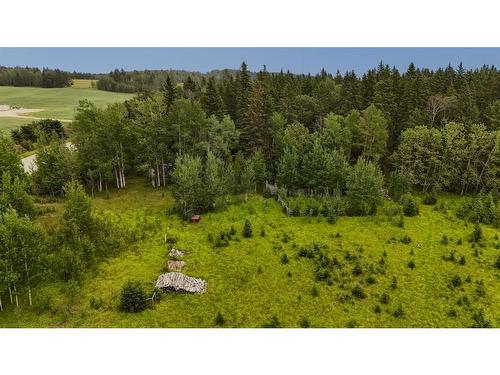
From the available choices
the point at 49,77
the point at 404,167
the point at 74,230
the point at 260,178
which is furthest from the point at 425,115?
the point at 49,77

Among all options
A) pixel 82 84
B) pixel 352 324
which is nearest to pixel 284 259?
pixel 352 324

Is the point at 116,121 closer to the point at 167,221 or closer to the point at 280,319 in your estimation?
the point at 167,221

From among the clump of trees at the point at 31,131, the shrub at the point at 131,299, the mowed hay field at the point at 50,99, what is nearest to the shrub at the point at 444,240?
the shrub at the point at 131,299

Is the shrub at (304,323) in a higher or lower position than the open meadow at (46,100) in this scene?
lower

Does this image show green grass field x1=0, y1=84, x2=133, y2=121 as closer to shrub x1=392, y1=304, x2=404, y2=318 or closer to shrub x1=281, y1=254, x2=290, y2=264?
shrub x1=281, y1=254, x2=290, y2=264

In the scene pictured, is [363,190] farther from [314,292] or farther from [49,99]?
[49,99]

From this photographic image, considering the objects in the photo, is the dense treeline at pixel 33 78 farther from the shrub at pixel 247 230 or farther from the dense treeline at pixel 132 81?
the shrub at pixel 247 230
